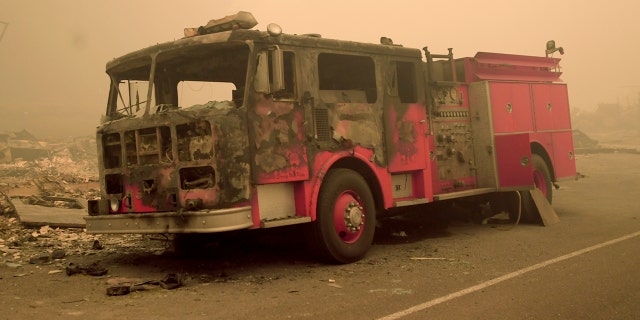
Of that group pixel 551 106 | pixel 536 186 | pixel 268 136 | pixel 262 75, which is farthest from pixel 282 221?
pixel 551 106

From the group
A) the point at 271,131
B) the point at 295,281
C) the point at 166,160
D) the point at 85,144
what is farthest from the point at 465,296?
the point at 85,144

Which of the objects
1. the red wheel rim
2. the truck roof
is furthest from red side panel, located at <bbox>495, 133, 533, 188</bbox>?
the red wheel rim

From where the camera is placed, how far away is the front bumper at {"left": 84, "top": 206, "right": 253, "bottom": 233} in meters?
5.68

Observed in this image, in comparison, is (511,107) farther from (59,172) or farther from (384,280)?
(59,172)

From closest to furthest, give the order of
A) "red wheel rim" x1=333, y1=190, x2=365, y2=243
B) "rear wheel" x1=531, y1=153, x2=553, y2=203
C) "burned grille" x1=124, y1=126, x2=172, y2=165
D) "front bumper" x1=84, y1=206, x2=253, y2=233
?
"front bumper" x1=84, y1=206, x2=253, y2=233 → "burned grille" x1=124, y1=126, x2=172, y2=165 → "red wheel rim" x1=333, y1=190, x2=365, y2=243 → "rear wheel" x1=531, y1=153, x2=553, y2=203

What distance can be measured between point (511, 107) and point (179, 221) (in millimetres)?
6466

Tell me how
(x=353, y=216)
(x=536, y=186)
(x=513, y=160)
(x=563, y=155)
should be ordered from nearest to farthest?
(x=353, y=216) < (x=513, y=160) < (x=536, y=186) < (x=563, y=155)

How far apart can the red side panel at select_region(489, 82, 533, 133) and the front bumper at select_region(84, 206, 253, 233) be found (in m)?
5.43

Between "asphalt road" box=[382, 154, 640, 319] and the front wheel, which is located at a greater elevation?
the front wheel

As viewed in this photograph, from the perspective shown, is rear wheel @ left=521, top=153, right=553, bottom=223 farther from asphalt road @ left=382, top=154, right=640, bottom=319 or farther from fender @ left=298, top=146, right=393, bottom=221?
fender @ left=298, top=146, right=393, bottom=221

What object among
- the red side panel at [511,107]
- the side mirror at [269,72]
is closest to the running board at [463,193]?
the red side panel at [511,107]

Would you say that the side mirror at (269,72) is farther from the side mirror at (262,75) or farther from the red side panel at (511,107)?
the red side panel at (511,107)

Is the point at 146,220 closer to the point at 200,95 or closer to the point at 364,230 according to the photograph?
the point at 200,95

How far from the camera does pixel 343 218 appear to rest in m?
6.89
